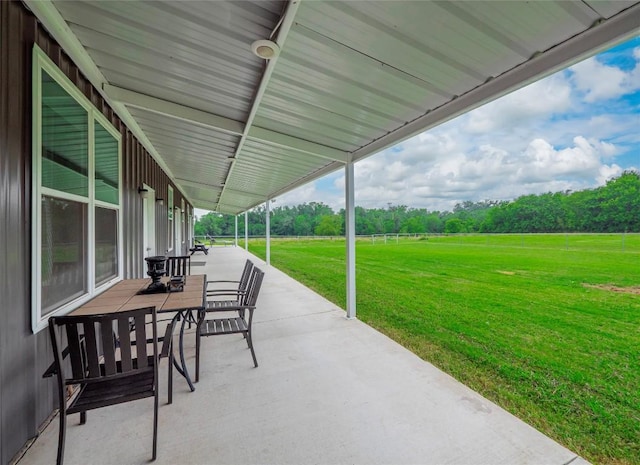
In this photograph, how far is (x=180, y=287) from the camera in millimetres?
2629

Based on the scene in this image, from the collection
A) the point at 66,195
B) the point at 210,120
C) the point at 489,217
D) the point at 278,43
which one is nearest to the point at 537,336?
the point at 278,43

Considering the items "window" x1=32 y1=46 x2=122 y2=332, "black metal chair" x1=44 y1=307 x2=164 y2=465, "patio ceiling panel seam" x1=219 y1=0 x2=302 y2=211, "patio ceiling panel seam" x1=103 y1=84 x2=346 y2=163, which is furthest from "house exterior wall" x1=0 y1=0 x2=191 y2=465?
"patio ceiling panel seam" x1=219 y1=0 x2=302 y2=211

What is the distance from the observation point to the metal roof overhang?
1.55 metres

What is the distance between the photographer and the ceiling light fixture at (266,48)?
182 cm

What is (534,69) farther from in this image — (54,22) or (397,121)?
(54,22)

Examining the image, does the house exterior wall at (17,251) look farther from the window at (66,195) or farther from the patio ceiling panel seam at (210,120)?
the patio ceiling panel seam at (210,120)

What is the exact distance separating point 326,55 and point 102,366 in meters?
2.45

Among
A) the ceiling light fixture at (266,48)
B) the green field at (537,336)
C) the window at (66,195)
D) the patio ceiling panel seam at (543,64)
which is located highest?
the ceiling light fixture at (266,48)

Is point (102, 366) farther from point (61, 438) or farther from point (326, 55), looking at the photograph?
point (326, 55)

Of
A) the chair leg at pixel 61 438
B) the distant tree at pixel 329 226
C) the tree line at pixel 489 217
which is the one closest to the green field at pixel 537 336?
the chair leg at pixel 61 438

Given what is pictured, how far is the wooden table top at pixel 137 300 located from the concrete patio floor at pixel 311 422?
71 centimetres

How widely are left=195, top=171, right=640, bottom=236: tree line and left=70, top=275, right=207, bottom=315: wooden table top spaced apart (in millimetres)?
13563

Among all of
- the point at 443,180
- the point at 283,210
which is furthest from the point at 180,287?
the point at 443,180

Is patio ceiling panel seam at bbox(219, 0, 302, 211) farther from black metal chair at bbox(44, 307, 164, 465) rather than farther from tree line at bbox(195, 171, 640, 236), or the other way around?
tree line at bbox(195, 171, 640, 236)
